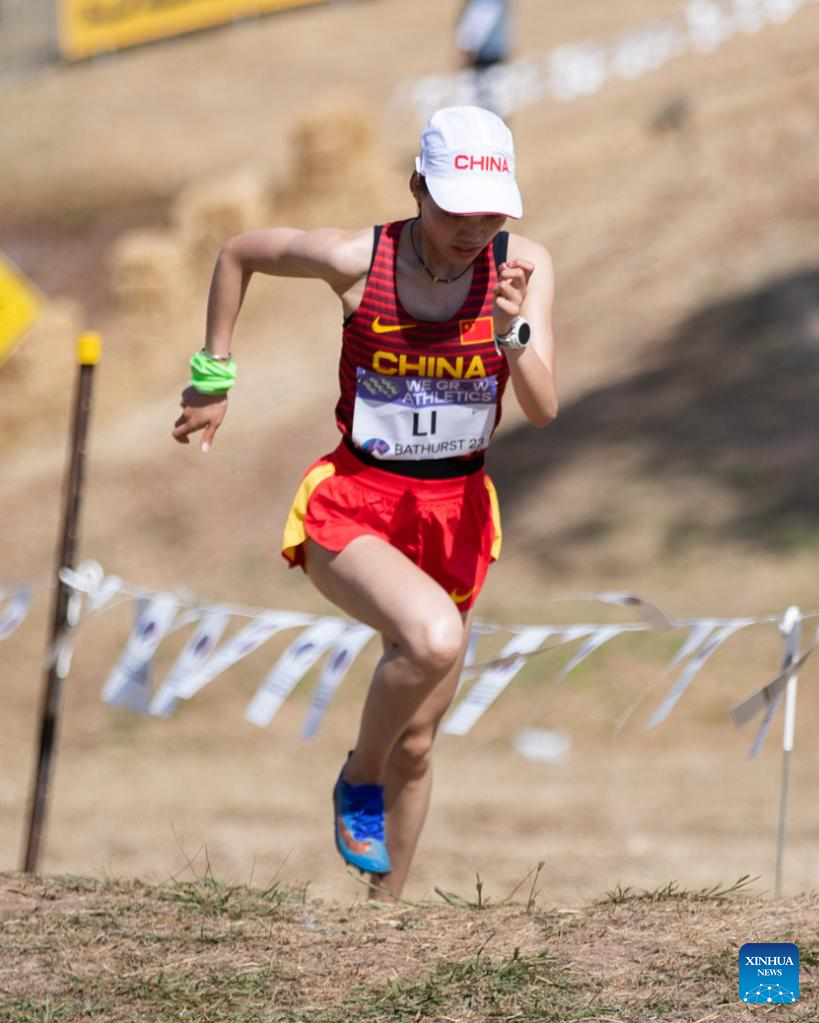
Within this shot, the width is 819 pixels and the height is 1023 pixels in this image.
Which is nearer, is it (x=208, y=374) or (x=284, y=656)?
(x=208, y=374)

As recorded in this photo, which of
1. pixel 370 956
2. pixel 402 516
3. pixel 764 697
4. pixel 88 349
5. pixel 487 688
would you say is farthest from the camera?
pixel 88 349

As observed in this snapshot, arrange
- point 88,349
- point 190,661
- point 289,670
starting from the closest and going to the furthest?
1. point 289,670
2. point 88,349
3. point 190,661

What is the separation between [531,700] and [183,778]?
199 centimetres

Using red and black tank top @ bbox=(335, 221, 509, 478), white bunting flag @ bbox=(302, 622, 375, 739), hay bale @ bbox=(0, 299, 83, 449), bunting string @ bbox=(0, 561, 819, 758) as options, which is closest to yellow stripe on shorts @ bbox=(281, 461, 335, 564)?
red and black tank top @ bbox=(335, 221, 509, 478)

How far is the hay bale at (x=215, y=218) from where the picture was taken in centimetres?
1603

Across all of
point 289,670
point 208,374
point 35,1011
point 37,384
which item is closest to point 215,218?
point 37,384

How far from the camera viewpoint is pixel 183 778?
27.0 feet

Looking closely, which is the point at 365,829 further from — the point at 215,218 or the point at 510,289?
the point at 215,218

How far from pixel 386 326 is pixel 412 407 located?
217mm

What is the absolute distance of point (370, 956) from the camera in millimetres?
3566

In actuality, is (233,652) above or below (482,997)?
above

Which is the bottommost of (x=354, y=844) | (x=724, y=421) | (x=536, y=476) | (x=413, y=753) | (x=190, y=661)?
(x=354, y=844)

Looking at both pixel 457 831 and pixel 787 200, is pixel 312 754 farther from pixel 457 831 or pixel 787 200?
pixel 787 200

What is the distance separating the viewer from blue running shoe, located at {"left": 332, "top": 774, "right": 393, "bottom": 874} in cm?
415
